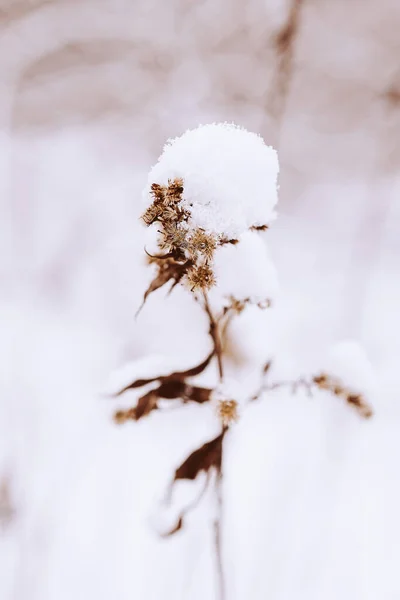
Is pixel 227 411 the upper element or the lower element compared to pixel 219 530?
upper

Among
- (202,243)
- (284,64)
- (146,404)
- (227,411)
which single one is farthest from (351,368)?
(284,64)

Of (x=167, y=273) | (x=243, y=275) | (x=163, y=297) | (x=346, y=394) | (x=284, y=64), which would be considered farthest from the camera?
(x=163, y=297)

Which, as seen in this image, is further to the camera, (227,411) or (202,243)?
(227,411)

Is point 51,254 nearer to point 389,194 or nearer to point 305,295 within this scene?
point 305,295

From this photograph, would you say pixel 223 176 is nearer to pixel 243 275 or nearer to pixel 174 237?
pixel 174 237

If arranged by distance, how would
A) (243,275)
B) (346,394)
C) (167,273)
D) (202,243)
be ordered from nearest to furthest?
(202,243)
(167,273)
(243,275)
(346,394)

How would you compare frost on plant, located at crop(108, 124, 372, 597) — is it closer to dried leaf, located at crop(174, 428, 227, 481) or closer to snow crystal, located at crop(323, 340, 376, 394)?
dried leaf, located at crop(174, 428, 227, 481)

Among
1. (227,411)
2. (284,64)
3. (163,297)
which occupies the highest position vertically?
(284,64)

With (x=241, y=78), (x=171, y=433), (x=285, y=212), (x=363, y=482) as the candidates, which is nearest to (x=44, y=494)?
(x=171, y=433)

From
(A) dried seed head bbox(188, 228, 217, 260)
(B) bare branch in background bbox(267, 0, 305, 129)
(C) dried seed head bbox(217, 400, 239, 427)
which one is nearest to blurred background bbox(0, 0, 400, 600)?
(B) bare branch in background bbox(267, 0, 305, 129)
